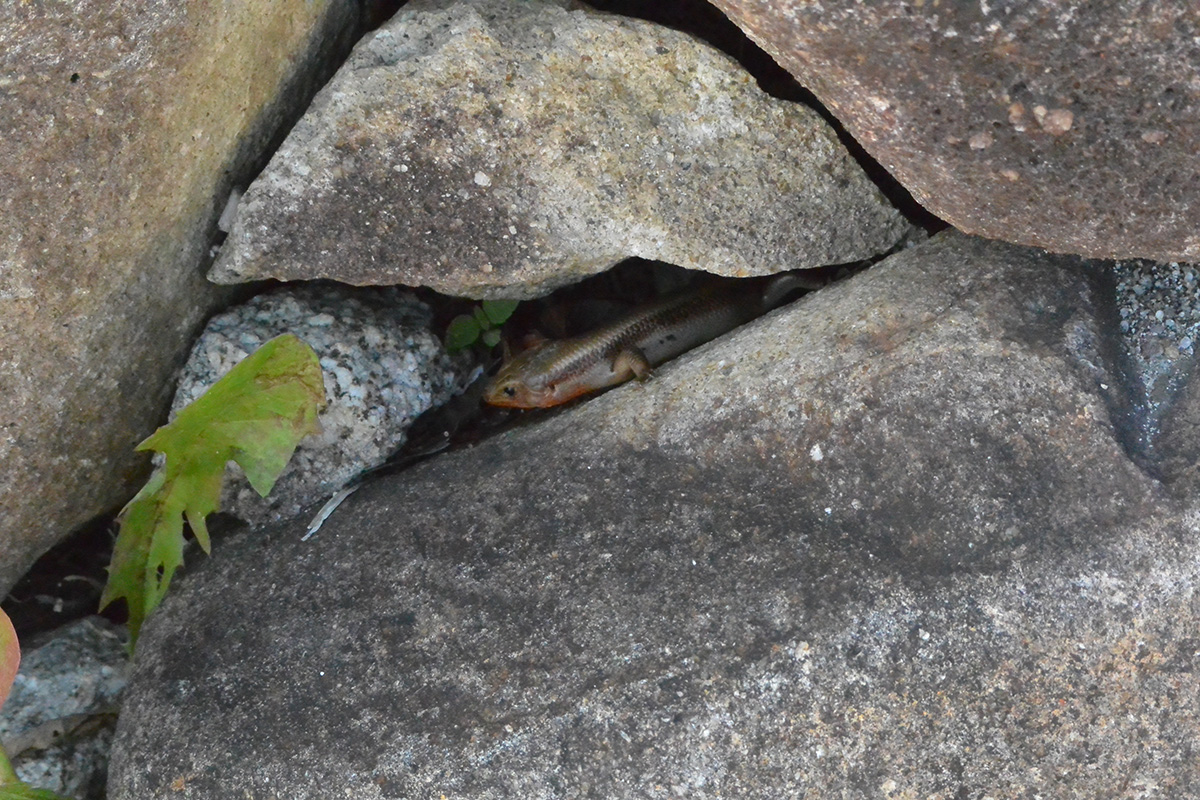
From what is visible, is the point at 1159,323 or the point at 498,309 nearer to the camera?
the point at 1159,323

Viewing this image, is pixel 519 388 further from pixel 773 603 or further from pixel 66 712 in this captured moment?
pixel 66 712

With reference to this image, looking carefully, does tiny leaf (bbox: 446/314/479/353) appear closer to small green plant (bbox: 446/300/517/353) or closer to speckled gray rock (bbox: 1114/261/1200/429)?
small green plant (bbox: 446/300/517/353)

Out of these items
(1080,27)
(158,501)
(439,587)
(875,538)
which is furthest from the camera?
(158,501)

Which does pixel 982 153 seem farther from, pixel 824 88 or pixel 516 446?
pixel 516 446

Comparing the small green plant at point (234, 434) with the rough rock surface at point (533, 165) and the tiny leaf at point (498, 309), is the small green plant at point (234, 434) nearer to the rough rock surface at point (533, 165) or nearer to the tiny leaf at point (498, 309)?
the rough rock surface at point (533, 165)

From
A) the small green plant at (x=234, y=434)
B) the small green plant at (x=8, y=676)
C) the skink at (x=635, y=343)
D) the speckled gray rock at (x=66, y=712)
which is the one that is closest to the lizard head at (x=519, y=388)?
the skink at (x=635, y=343)

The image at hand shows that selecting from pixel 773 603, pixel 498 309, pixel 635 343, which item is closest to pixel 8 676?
pixel 498 309

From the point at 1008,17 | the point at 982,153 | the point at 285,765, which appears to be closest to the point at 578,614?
the point at 285,765
